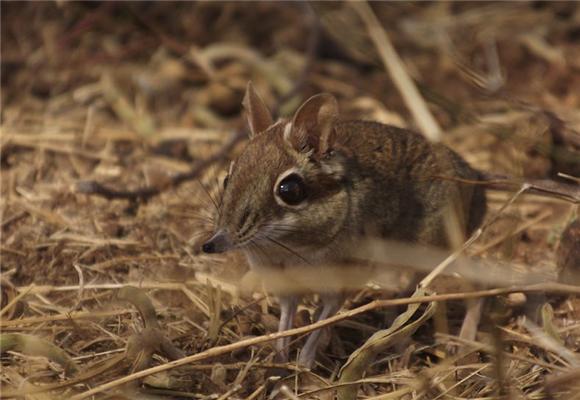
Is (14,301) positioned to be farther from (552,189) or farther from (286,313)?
(552,189)

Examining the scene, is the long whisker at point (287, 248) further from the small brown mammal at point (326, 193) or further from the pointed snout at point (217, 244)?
the pointed snout at point (217, 244)

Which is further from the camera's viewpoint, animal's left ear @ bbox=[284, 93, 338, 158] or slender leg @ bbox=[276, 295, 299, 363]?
slender leg @ bbox=[276, 295, 299, 363]

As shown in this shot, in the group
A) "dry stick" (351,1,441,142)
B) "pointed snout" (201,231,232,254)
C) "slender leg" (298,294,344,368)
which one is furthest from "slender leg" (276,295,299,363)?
"dry stick" (351,1,441,142)

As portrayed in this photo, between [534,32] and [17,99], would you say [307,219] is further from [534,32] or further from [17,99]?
[534,32]

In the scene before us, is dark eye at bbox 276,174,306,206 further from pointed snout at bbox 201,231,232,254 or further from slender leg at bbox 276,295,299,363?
slender leg at bbox 276,295,299,363

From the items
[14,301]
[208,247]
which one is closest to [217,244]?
[208,247]

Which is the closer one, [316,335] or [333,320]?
[333,320]
